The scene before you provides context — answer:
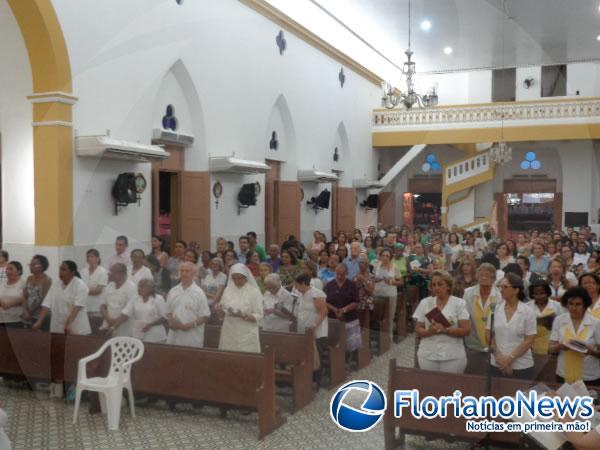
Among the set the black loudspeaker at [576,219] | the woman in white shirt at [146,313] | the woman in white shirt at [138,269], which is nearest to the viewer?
the woman in white shirt at [146,313]

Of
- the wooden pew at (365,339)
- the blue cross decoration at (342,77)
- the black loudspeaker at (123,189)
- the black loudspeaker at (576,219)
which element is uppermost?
the blue cross decoration at (342,77)

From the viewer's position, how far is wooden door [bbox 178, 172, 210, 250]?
1166cm

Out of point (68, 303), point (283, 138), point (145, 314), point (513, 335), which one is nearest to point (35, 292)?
point (68, 303)

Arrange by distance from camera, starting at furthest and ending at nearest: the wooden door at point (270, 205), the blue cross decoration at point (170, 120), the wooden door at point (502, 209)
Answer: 1. the wooden door at point (502, 209)
2. the wooden door at point (270, 205)
3. the blue cross decoration at point (170, 120)

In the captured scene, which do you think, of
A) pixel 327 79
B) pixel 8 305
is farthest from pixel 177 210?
pixel 327 79

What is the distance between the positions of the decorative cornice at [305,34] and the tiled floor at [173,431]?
9.25 metres

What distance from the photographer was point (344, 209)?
18719 mm

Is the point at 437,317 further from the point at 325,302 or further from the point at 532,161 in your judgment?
the point at 532,161

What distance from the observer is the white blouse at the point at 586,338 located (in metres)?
5.04

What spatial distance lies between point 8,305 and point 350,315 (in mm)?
4015

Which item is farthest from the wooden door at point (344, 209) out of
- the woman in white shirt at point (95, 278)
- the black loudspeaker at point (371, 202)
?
the woman in white shirt at point (95, 278)

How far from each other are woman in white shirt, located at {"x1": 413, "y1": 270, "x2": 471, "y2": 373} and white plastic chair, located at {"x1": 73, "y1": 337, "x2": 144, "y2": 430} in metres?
2.67

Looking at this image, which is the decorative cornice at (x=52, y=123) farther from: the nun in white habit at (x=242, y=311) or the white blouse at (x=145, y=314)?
the nun in white habit at (x=242, y=311)

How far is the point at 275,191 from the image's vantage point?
49.7 feet
